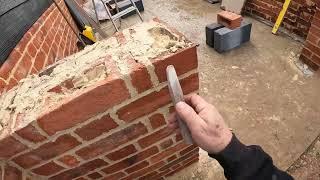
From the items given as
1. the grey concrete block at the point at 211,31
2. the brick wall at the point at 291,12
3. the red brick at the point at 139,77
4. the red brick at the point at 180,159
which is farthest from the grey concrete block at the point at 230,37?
the red brick at the point at 139,77

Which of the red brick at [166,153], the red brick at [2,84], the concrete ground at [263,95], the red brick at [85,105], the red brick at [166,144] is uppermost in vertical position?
the red brick at [85,105]

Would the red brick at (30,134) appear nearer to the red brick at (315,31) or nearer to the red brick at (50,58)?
the red brick at (50,58)

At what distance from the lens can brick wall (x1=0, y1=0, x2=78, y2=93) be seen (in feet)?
5.20

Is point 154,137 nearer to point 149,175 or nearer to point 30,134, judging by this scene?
point 149,175

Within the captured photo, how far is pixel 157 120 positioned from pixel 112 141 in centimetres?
24

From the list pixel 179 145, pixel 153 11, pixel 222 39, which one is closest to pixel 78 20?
pixel 153 11

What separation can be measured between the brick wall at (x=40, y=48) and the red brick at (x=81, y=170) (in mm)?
600

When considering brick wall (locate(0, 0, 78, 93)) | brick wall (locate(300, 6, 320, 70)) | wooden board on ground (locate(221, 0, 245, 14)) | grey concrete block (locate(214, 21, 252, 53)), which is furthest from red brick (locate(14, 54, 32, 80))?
wooden board on ground (locate(221, 0, 245, 14))

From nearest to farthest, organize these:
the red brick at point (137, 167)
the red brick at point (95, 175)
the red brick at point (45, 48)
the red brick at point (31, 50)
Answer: the red brick at point (95, 175), the red brick at point (137, 167), the red brick at point (31, 50), the red brick at point (45, 48)

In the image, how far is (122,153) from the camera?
1286 mm

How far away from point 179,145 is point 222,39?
2.26 meters

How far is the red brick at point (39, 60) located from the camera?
1.96 metres

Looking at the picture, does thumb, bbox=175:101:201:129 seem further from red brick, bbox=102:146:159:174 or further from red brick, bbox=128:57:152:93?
red brick, bbox=102:146:159:174

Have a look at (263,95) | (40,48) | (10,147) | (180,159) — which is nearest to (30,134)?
(10,147)
